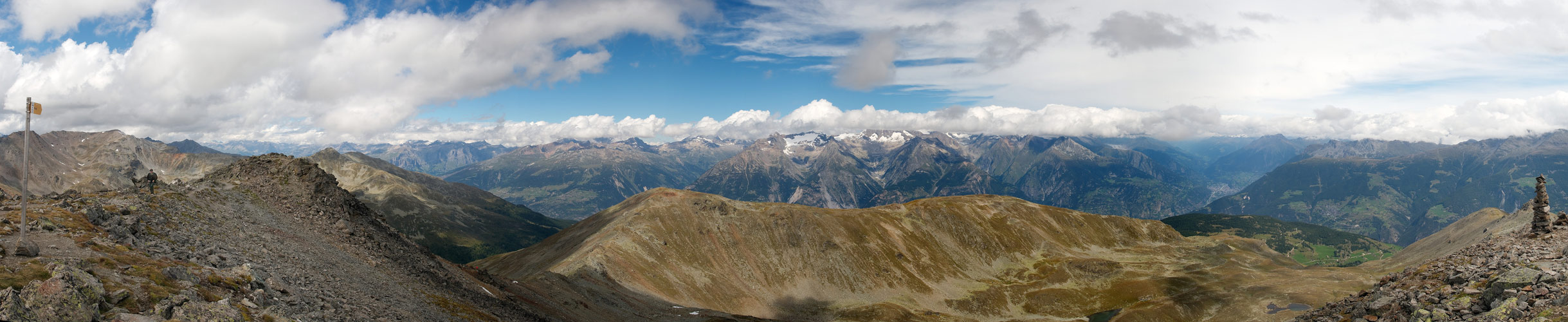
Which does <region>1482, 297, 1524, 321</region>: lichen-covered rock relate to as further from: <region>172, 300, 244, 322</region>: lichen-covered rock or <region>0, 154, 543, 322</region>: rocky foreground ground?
<region>0, 154, 543, 322</region>: rocky foreground ground

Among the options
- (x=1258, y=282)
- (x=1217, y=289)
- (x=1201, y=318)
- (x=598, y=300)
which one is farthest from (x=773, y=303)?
(x=1258, y=282)

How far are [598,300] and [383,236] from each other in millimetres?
62834

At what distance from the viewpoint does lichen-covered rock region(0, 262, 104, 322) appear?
24.2 m

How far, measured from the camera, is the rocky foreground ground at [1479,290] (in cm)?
2902

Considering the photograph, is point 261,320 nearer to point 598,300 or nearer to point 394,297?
point 394,297

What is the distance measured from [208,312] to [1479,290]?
68688mm

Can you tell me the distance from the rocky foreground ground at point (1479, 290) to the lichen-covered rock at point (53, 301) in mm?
64557

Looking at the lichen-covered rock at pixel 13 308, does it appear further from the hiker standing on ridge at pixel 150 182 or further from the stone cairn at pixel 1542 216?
the stone cairn at pixel 1542 216

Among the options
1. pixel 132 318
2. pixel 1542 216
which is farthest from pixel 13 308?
pixel 1542 216

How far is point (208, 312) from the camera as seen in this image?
32.1 metres

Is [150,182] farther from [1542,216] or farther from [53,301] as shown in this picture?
[1542,216]

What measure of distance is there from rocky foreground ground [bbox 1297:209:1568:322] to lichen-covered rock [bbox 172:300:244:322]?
64.1 meters

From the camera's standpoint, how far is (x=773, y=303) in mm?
195375

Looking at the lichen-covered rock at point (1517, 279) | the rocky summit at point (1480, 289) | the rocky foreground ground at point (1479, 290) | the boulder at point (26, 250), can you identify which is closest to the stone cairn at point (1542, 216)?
the rocky summit at point (1480, 289)
